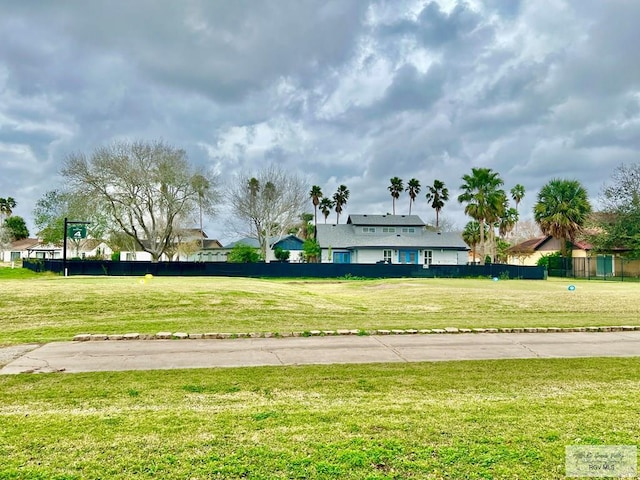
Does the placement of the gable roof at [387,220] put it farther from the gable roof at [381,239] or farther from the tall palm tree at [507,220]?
the tall palm tree at [507,220]

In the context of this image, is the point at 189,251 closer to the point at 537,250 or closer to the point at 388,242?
the point at 388,242

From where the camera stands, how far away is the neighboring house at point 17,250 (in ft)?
256

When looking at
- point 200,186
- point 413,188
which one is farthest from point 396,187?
point 200,186

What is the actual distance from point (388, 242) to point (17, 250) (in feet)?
224

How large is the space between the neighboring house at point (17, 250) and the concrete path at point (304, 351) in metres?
81.7

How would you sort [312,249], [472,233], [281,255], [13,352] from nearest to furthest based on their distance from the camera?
[13,352] → [312,249] → [281,255] → [472,233]

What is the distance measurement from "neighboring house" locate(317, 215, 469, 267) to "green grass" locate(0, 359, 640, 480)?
41776 mm

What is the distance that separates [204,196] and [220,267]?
837cm

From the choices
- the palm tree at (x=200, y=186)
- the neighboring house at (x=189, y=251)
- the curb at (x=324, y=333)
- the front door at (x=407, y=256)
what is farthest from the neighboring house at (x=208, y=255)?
the curb at (x=324, y=333)

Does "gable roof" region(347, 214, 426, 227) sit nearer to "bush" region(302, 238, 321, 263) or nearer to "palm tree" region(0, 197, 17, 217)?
"bush" region(302, 238, 321, 263)

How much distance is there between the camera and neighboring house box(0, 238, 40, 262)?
78.1 m

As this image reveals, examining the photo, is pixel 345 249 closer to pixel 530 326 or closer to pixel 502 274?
pixel 502 274

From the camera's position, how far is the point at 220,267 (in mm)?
39656

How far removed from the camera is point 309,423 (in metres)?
4.66
